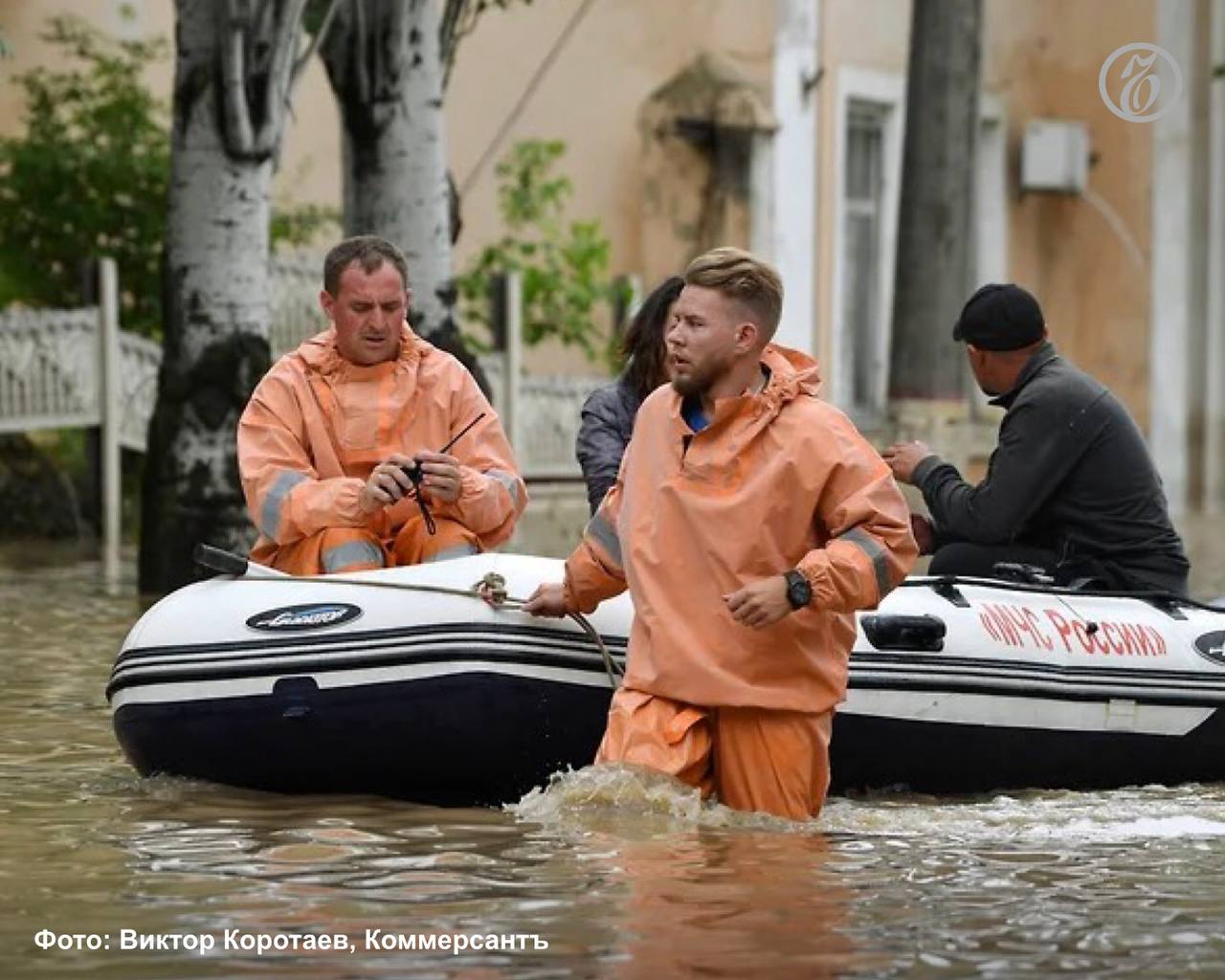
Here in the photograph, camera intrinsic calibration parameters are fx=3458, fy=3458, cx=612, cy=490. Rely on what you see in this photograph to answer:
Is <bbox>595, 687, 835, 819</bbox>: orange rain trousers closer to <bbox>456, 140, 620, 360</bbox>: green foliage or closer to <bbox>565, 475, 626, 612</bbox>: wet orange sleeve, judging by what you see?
<bbox>565, 475, 626, 612</bbox>: wet orange sleeve

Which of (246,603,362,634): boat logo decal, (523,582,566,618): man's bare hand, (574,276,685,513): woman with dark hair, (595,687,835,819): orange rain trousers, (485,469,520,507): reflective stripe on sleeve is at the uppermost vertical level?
(574,276,685,513): woman with dark hair

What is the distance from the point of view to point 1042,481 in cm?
1047

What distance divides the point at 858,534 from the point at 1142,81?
23032mm

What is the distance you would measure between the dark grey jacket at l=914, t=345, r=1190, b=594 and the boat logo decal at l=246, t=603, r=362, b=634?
2.06 m

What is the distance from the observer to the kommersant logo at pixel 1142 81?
29906 mm

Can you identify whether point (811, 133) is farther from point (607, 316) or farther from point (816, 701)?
point (816, 701)

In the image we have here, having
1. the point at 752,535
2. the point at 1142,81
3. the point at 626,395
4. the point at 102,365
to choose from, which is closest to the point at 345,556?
the point at 626,395

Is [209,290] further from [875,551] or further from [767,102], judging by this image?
[767,102]

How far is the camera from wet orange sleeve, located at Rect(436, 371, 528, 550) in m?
9.82

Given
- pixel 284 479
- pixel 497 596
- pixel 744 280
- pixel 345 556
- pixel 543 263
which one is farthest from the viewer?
pixel 543 263

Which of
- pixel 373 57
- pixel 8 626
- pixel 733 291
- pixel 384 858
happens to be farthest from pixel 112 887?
pixel 373 57

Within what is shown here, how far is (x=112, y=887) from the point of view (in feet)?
26.0

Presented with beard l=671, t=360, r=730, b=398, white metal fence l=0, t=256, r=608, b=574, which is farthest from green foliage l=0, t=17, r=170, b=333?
beard l=671, t=360, r=730, b=398

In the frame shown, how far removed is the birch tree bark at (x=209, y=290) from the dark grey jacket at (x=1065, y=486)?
6372 mm
